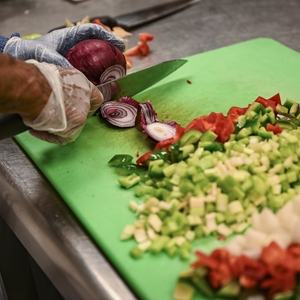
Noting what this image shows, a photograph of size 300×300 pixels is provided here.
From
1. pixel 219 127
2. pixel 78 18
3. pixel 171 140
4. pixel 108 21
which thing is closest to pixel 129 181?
pixel 171 140

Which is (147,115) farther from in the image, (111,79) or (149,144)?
(111,79)

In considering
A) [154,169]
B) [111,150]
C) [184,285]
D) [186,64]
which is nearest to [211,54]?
[186,64]

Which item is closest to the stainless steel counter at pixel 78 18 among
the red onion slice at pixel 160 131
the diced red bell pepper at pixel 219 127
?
the red onion slice at pixel 160 131

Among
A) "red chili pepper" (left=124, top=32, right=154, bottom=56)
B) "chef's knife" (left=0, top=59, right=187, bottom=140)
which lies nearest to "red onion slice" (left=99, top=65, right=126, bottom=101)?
"chef's knife" (left=0, top=59, right=187, bottom=140)

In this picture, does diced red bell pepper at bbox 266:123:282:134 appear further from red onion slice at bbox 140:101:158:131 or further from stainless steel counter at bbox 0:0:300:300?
stainless steel counter at bbox 0:0:300:300

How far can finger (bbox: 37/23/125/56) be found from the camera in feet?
5.90

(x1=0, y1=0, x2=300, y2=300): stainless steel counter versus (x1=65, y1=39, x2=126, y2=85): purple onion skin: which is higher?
(x1=65, y1=39, x2=126, y2=85): purple onion skin

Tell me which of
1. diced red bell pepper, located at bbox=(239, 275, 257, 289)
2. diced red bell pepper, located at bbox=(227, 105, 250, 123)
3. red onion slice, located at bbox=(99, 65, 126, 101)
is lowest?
red onion slice, located at bbox=(99, 65, 126, 101)

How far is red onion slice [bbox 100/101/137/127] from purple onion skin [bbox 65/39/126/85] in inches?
5.4

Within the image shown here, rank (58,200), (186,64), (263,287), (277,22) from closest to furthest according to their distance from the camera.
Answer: (263,287)
(58,200)
(186,64)
(277,22)

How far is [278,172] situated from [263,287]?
386mm

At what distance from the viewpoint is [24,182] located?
1482 mm

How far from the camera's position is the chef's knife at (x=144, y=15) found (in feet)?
8.36

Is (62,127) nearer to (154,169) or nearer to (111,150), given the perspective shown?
(111,150)
